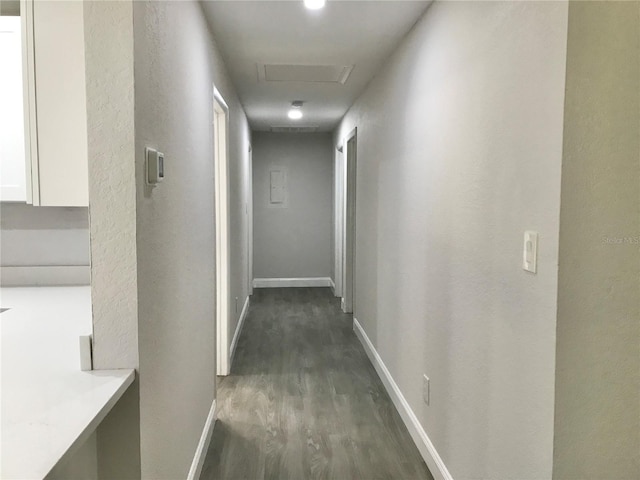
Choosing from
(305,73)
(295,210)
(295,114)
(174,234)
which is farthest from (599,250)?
(295,210)

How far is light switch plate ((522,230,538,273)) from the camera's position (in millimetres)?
1403

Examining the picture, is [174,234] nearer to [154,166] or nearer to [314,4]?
[154,166]

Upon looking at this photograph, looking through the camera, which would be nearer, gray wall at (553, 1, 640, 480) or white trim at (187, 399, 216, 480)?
gray wall at (553, 1, 640, 480)

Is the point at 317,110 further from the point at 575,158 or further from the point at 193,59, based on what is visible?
the point at 575,158

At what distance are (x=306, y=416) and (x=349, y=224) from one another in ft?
9.42

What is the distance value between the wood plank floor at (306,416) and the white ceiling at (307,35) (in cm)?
225

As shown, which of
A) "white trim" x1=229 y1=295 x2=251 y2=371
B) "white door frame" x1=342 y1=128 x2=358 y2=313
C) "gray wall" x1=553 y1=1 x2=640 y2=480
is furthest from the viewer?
"white door frame" x1=342 y1=128 x2=358 y2=313

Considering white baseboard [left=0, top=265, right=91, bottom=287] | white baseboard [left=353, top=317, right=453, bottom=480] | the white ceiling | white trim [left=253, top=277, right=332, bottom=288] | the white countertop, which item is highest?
the white ceiling

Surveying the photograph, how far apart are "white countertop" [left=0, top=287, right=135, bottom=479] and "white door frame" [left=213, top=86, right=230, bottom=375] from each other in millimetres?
1723

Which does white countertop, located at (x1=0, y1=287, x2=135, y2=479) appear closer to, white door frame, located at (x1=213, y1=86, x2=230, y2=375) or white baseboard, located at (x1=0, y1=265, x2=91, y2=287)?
white baseboard, located at (x1=0, y1=265, x2=91, y2=287)

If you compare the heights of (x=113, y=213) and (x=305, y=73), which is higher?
(x=305, y=73)

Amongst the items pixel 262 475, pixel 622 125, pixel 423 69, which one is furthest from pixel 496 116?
pixel 262 475

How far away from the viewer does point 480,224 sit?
1810 mm

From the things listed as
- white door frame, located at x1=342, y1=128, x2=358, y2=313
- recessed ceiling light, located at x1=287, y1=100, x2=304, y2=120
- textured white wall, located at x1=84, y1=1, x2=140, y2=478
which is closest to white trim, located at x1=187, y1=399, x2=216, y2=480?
textured white wall, located at x1=84, y1=1, x2=140, y2=478
